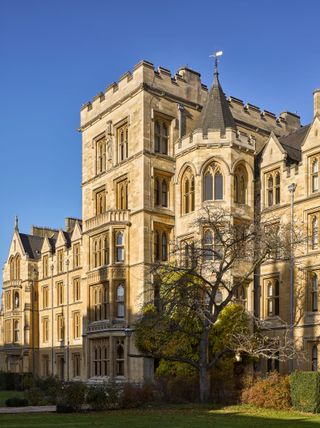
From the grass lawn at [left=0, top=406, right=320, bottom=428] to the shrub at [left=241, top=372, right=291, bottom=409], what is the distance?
57cm

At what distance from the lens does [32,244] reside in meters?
57.9

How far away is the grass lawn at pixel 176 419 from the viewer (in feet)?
60.7

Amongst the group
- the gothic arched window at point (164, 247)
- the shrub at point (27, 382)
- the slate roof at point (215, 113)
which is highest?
the slate roof at point (215, 113)

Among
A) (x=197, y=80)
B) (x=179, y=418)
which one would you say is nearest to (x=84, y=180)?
(x=197, y=80)

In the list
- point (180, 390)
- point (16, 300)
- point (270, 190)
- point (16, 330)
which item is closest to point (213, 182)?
point (270, 190)

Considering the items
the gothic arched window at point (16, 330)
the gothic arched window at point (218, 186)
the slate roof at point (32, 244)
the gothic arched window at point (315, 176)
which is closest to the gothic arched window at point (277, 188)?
the gothic arched window at point (315, 176)

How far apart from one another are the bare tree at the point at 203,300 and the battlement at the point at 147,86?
8090 millimetres

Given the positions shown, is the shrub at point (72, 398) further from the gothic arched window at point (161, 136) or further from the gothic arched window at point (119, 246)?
the gothic arched window at point (161, 136)

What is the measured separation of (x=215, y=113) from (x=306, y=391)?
15939mm

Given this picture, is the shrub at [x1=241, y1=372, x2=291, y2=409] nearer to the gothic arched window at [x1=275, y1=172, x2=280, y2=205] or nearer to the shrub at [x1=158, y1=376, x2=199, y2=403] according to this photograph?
the shrub at [x1=158, y1=376, x2=199, y2=403]

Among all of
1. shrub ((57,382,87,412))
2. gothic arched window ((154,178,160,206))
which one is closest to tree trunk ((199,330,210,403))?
shrub ((57,382,87,412))

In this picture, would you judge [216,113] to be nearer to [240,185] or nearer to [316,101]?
[240,185]

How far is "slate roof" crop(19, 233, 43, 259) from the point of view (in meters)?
56.4

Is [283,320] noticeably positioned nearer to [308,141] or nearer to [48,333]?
[308,141]
